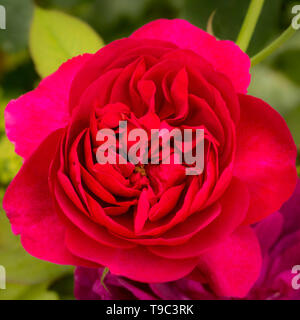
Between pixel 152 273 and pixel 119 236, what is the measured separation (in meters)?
0.03

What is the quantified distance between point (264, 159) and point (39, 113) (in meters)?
0.15

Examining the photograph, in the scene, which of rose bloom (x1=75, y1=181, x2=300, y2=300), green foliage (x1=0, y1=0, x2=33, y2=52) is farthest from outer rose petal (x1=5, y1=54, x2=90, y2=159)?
green foliage (x1=0, y1=0, x2=33, y2=52)

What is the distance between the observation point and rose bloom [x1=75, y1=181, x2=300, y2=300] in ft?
1.12

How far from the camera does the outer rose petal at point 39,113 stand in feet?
0.97

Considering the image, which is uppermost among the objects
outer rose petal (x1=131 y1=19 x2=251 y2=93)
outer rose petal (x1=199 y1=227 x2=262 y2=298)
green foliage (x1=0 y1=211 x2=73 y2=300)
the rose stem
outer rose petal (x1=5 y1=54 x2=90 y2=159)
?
outer rose petal (x1=131 y1=19 x2=251 y2=93)

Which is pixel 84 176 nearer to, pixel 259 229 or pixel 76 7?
pixel 259 229

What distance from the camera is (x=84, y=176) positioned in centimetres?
27

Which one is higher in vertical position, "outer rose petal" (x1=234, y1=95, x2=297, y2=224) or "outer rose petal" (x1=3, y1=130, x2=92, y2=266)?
"outer rose petal" (x1=234, y1=95, x2=297, y2=224)

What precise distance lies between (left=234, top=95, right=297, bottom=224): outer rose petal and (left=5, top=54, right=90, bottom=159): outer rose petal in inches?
4.6

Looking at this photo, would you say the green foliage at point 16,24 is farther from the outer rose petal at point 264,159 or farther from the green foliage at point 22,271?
the outer rose petal at point 264,159

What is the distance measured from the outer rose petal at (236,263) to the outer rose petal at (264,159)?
16 millimetres

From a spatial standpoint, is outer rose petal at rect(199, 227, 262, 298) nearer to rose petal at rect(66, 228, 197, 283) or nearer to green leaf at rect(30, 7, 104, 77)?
rose petal at rect(66, 228, 197, 283)

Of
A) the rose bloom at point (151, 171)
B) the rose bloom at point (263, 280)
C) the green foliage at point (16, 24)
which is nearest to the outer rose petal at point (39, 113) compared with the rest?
the rose bloom at point (151, 171)

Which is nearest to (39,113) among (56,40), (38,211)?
(38,211)
